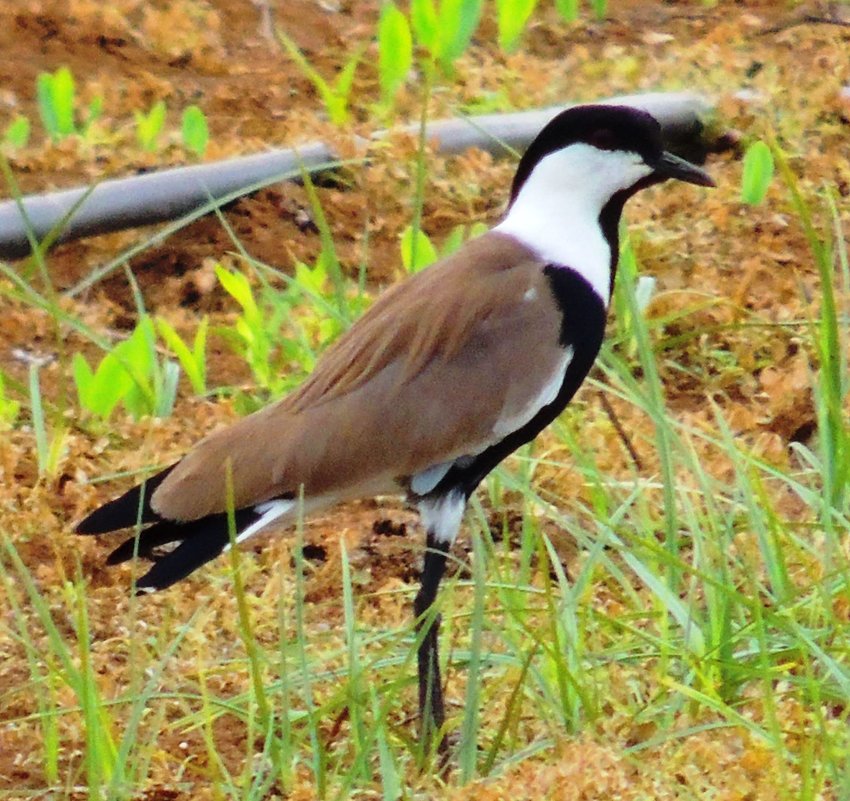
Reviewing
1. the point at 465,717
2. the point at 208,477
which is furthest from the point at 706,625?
the point at 208,477

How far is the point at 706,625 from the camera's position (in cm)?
259

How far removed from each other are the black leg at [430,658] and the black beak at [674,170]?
732mm

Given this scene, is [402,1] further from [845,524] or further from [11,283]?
[845,524]

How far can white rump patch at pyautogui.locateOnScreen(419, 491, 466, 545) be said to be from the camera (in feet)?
9.15

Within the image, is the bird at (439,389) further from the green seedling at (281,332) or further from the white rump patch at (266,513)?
the green seedling at (281,332)

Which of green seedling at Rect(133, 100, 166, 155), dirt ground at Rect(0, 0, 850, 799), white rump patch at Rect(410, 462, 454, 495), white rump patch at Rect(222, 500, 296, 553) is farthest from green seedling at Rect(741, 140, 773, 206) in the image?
white rump patch at Rect(222, 500, 296, 553)

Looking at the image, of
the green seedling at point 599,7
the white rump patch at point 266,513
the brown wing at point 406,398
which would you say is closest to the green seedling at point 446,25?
the green seedling at point 599,7

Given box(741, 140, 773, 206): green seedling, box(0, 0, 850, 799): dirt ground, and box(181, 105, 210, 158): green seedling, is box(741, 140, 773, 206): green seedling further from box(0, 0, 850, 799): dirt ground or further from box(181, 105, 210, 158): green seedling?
box(181, 105, 210, 158): green seedling

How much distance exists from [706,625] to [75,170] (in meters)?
2.94

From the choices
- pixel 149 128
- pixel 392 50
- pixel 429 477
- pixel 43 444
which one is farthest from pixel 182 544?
pixel 392 50

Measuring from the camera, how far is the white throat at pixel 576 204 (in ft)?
9.37

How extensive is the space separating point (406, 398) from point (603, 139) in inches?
21.8

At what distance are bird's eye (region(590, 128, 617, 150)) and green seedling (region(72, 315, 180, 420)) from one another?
3.92 ft

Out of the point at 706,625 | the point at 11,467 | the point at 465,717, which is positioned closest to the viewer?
the point at 465,717
